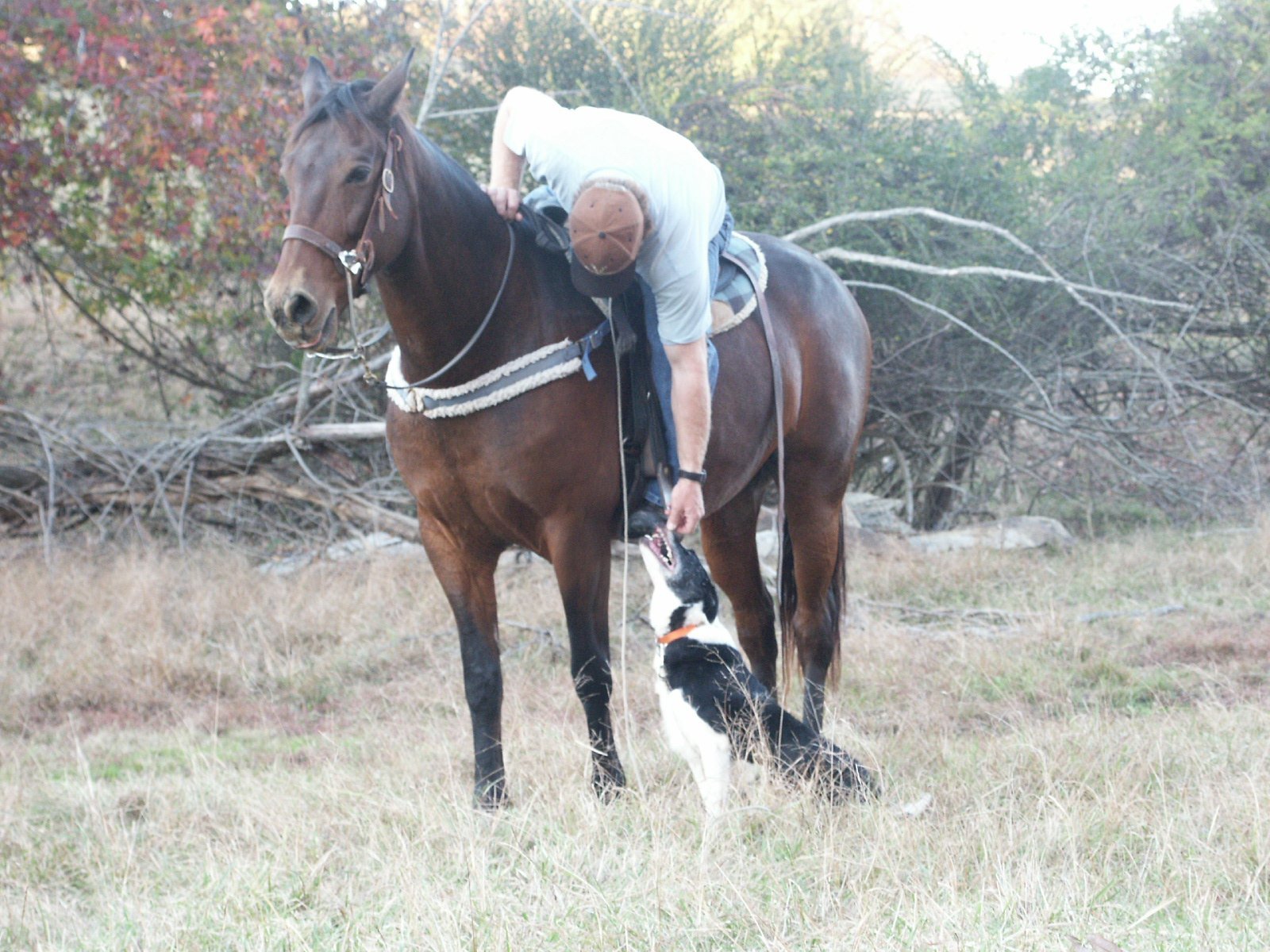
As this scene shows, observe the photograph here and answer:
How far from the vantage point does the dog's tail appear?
328cm

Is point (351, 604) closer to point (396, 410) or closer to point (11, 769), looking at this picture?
point (11, 769)

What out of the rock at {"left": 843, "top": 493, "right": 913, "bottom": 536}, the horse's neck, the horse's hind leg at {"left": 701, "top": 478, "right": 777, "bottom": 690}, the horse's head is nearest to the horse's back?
the horse's hind leg at {"left": 701, "top": 478, "right": 777, "bottom": 690}

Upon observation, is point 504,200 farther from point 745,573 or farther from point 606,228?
point 745,573

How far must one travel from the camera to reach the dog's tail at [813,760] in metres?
3.28

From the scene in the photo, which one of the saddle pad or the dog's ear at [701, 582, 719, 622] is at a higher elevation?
the saddle pad

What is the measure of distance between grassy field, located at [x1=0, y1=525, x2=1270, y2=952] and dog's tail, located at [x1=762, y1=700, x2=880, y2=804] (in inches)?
Answer: 3.3

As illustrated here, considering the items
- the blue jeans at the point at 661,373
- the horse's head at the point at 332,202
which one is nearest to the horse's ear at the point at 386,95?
the horse's head at the point at 332,202

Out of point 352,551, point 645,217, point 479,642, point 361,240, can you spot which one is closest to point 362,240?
point 361,240

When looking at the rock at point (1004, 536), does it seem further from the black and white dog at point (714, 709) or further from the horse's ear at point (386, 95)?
the horse's ear at point (386, 95)

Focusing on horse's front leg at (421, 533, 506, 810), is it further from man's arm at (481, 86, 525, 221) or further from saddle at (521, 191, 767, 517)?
man's arm at (481, 86, 525, 221)

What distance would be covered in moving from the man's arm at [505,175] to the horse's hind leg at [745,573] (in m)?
1.61

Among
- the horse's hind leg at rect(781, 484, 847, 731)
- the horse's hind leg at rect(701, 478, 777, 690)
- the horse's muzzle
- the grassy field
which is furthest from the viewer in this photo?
the horse's hind leg at rect(701, 478, 777, 690)

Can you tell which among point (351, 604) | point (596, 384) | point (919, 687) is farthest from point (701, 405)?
point (351, 604)

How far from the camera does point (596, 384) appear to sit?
3.76 meters
